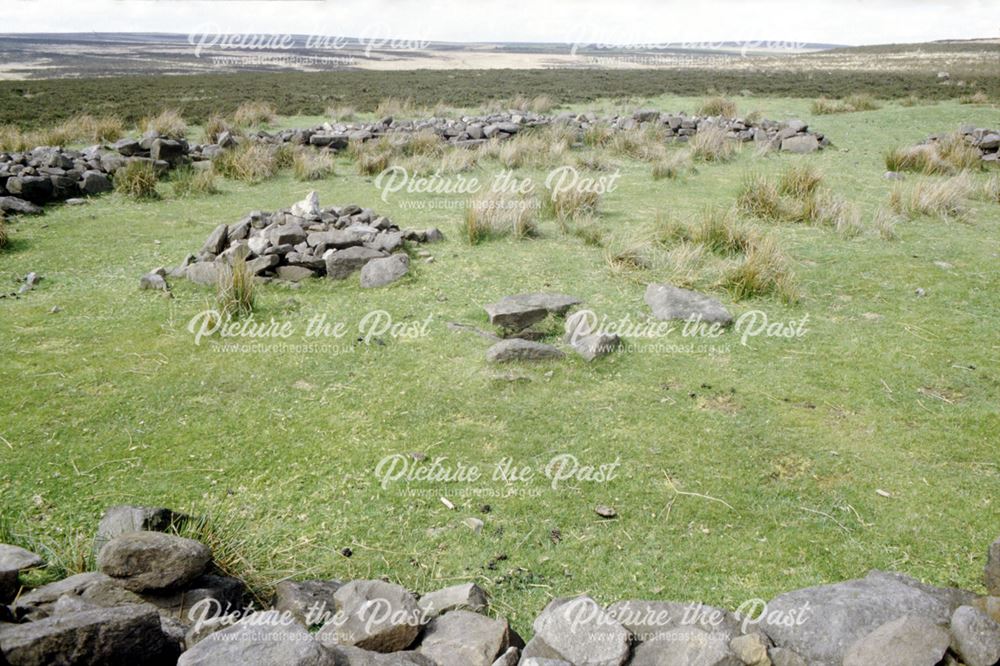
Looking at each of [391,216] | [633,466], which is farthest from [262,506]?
[391,216]

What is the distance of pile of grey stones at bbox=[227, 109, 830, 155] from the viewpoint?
49.0 feet

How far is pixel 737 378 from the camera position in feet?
16.9

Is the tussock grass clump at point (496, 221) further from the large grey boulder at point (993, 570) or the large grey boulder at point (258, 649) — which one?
the large grey boulder at point (258, 649)

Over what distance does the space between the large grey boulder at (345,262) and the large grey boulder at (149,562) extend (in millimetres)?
4516

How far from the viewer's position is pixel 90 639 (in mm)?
2104

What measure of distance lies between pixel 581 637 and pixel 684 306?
13.4 ft

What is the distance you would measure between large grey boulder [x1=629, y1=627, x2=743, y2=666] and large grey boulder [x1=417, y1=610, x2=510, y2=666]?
1.63 feet

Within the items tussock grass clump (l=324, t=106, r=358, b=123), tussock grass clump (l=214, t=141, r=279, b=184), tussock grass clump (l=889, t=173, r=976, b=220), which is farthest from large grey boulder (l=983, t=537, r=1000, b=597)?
tussock grass clump (l=324, t=106, r=358, b=123)

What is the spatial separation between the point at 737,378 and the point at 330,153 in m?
11.1

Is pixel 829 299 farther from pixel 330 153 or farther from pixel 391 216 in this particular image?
pixel 330 153

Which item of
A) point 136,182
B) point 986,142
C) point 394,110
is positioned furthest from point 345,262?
point 394,110

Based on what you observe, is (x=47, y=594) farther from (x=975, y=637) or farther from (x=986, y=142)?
(x=986, y=142)

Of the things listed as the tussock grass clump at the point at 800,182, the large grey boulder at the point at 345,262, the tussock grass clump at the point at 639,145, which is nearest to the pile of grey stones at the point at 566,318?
the large grey boulder at the point at 345,262

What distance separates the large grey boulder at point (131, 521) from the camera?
3092mm
